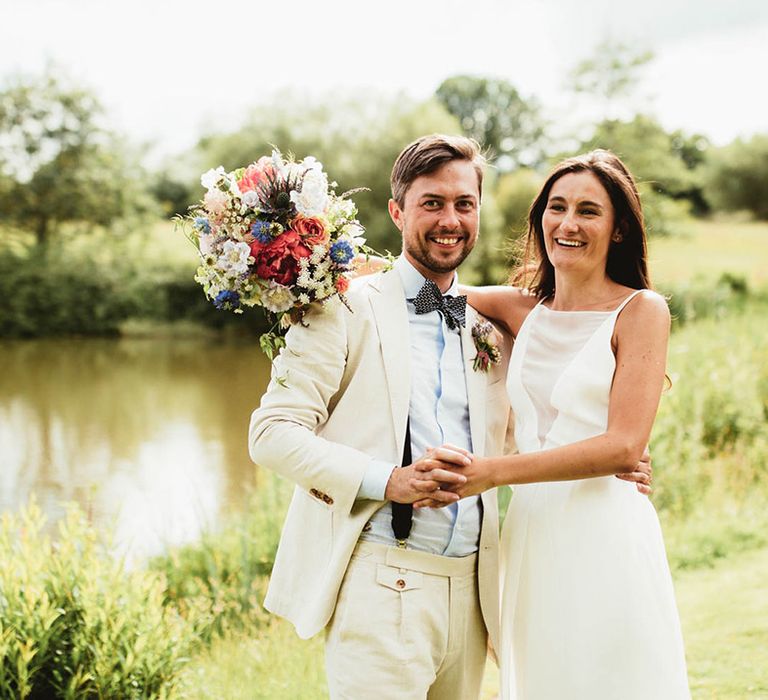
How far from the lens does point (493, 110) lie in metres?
60.2

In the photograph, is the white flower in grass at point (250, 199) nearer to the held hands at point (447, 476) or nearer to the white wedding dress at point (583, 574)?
the held hands at point (447, 476)

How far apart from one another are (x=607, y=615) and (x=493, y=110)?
60152 millimetres

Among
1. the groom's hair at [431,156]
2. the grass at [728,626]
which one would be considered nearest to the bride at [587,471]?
the groom's hair at [431,156]

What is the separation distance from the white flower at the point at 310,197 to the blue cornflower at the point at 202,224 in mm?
284

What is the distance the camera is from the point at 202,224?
9.26 ft

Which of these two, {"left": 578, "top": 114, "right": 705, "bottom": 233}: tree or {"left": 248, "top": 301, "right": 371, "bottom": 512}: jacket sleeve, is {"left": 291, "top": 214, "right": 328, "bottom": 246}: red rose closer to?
{"left": 248, "top": 301, "right": 371, "bottom": 512}: jacket sleeve

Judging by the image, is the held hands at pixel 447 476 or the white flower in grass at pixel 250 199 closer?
the held hands at pixel 447 476

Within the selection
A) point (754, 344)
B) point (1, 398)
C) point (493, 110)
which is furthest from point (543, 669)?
point (493, 110)

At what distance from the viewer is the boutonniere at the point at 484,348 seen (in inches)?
118

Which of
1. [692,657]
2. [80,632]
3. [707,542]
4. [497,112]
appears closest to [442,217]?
[80,632]

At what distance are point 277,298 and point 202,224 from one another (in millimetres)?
358

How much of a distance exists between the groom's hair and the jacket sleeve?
1.71 feet

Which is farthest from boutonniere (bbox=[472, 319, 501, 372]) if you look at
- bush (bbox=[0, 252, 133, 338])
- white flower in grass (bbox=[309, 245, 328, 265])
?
bush (bbox=[0, 252, 133, 338])

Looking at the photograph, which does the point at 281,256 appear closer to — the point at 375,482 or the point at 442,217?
the point at 442,217
